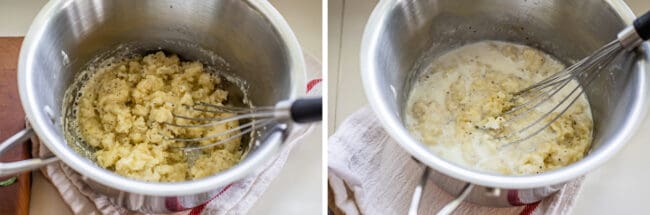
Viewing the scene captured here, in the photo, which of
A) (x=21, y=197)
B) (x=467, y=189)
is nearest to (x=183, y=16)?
(x=21, y=197)

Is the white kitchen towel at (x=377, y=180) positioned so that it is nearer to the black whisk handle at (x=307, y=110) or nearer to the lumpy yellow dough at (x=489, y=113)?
the lumpy yellow dough at (x=489, y=113)

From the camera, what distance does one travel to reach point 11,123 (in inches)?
38.1

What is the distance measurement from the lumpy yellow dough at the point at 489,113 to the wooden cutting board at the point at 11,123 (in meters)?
0.52

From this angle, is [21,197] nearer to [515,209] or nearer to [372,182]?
[372,182]

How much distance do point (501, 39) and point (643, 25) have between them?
0.89ft

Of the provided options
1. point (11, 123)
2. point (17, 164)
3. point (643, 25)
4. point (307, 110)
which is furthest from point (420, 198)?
point (11, 123)

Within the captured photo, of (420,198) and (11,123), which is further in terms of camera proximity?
(11,123)

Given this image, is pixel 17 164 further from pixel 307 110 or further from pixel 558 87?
pixel 558 87

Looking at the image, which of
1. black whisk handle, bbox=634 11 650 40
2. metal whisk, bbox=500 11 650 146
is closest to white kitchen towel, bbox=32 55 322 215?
metal whisk, bbox=500 11 650 146

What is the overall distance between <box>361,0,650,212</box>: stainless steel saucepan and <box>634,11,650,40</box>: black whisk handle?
3 centimetres

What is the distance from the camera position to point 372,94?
2.68 feet

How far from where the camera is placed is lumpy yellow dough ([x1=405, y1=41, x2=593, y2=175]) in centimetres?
95

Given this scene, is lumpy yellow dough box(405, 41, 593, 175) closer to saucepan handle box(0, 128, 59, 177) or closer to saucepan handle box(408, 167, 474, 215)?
saucepan handle box(408, 167, 474, 215)

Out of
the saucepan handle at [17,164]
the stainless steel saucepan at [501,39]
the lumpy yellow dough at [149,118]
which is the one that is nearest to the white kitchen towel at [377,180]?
the stainless steel saucepan at [501,39]
